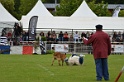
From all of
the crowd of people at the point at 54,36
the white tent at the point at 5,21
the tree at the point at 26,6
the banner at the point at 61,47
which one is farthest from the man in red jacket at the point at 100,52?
the tree at the point at 26,6

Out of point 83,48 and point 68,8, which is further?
point 68,8

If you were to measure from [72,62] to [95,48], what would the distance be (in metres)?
7.88

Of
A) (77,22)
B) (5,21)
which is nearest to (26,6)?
(5,21)

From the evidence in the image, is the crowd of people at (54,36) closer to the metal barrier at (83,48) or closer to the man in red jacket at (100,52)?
the metal barrier at (83,48)

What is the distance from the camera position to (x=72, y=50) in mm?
40188

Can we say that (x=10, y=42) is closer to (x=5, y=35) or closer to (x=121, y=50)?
(x=5, y=35)

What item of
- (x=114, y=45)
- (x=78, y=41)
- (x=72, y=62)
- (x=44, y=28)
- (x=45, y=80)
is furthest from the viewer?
(x=44, y=28)

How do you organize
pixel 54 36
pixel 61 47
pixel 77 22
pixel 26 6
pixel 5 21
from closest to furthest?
pixel 61 47 → pixel 54 36 → pixel 77 22 → pixel 5 21 → pixel 26 6

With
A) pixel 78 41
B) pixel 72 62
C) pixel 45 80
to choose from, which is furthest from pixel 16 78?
pixel 78 41

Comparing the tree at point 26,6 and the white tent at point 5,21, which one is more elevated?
the tree at point 26,6

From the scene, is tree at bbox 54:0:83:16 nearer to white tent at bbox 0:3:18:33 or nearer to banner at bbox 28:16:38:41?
white tent at bbox 0:3:18:33

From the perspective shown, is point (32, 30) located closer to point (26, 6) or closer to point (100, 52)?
point (100, 52)

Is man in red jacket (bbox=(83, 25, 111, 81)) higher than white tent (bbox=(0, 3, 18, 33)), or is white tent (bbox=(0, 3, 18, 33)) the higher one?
white tent (bbox=(0, 3, 18, 33))

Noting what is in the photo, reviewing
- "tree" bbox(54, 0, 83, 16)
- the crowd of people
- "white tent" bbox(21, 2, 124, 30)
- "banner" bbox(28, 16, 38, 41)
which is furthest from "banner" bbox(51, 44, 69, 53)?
"tree" bbox(54, 0, 83, 16)
